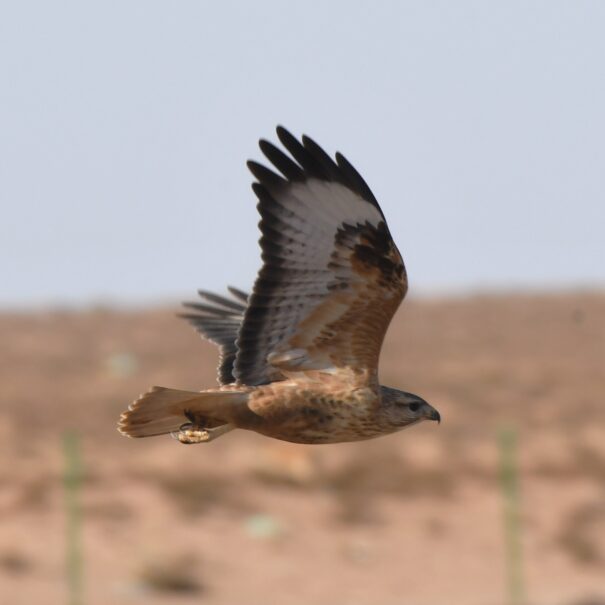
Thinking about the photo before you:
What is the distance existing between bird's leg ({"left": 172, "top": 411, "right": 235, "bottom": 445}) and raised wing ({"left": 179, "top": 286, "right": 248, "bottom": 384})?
1.54 meters

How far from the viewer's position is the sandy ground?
24.5m

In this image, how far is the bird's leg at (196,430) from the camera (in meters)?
7.97

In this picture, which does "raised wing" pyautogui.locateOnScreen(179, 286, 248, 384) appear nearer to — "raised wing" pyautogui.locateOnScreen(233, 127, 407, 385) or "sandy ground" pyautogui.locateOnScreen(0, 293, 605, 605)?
"raised wing" pyautogui.locateOnScreen(233, 127, 407, 385)

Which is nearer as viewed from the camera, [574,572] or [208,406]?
[208,406]

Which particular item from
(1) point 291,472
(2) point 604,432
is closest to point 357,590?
(1) point 291,472

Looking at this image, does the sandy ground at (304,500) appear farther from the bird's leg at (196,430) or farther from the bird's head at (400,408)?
the bird's head at (400,408)

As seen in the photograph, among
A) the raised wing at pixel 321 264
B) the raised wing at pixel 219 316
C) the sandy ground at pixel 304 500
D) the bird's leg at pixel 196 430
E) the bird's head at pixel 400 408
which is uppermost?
the raised wing at pixel 321 264

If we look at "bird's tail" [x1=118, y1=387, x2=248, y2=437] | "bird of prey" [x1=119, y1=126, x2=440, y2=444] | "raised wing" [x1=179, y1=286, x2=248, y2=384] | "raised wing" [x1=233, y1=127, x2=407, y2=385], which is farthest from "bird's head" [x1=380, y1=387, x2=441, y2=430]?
"raised wing" [x1=179, y1=286, x2=248, y2=384]

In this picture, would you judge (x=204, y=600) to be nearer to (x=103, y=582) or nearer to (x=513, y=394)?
(x=103, y=582)

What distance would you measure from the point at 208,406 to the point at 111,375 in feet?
100

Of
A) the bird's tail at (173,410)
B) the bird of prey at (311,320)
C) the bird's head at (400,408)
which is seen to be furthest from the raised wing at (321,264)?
the bird's tail at (173,410)

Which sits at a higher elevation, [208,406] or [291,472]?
[208,406]

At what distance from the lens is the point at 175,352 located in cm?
4416

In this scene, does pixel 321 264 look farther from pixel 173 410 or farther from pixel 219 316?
pixel 219 316
